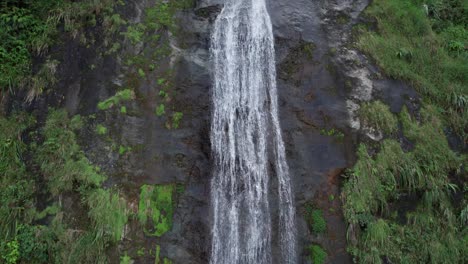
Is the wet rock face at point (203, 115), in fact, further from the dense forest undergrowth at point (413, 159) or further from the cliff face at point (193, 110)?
the dense forest undergrowth at point (413, 159)

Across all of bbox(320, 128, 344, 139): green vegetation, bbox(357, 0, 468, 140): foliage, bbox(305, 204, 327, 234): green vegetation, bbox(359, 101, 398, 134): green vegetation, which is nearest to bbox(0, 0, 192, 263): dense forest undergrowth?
bbox(305, 204, 327, 234): green vegetation

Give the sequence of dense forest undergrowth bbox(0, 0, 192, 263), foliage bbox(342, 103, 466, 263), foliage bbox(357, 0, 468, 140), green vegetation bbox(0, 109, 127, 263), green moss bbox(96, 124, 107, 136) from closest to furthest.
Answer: green vegetation bbox(0, 109, 127, 263), dense forest undergrowth bbox(0, 0, 192, 263), foliage bbox(342, 103, 466, 263), green moss bbox(96, 124, 107, 136), foliage bbox(357, 0, 468, 140)

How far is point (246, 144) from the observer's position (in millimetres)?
10039

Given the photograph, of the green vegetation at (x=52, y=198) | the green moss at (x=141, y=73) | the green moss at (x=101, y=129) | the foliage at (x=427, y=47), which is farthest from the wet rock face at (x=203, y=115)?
the foliage at (x=427, y=47)

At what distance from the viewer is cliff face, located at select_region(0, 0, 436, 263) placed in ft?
29.8

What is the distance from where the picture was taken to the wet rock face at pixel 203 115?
911cm

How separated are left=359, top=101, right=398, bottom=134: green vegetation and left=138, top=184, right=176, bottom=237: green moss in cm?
558

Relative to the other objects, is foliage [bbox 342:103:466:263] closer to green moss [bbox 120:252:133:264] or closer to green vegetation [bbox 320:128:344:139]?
green vegetation [bbox 320:128:344:139]

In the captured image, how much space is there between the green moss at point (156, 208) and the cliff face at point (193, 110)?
0.12m

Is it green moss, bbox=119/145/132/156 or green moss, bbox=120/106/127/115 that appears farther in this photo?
green moss, bbox=120/106/127/115

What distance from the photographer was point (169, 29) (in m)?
11.5

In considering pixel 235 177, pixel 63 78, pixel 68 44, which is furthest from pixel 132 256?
pixel 68 44

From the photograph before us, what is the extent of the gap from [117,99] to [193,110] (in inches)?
81.0

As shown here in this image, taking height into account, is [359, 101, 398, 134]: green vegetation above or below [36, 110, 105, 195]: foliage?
above
